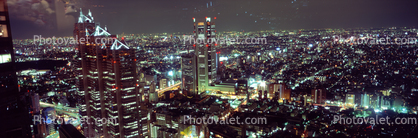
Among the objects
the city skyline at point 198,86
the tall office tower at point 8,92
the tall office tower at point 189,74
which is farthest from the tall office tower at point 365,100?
the tall office tower at point 8,92

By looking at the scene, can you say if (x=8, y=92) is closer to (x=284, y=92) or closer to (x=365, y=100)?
(x=365, y=100)

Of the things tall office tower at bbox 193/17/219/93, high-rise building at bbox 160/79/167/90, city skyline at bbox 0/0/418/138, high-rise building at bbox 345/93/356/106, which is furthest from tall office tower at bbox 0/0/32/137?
high-rise building at bbox 160/79/167/90

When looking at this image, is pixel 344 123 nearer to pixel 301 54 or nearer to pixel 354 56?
pixel 354 56

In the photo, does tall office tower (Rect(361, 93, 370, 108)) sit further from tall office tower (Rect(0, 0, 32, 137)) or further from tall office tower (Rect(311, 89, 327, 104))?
tall office tower (Rect(0, 0, 32, 137))

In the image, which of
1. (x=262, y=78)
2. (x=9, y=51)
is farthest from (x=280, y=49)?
(x=9, y=51)

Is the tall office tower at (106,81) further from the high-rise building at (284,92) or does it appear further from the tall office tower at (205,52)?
the high-rise building at (284,92)

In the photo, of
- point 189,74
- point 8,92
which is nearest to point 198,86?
point 189,74
